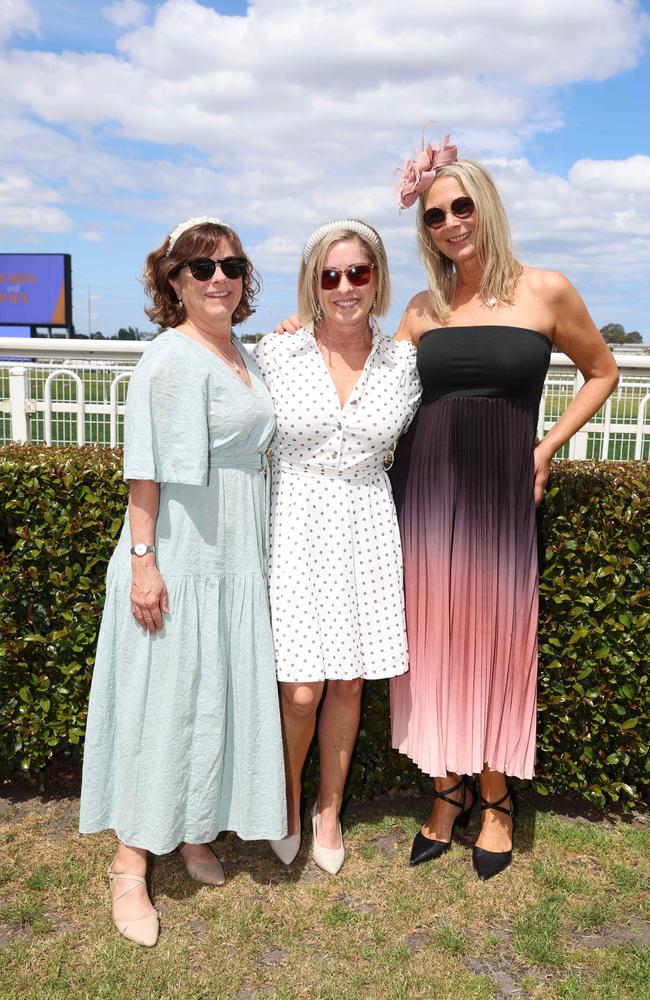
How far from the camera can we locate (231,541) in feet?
9.47

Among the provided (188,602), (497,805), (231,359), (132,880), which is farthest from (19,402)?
(497,805)

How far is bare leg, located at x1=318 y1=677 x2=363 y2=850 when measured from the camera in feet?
10.8

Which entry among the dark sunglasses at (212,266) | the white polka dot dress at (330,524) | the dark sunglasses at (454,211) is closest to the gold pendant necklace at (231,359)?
the white polka dot dress at (330,524)

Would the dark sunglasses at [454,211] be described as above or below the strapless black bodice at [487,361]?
above

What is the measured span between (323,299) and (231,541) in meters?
0.97

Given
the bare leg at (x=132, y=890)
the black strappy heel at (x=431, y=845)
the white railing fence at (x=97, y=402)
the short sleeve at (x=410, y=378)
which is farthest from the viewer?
the white railing fence at (x=97, y=402)

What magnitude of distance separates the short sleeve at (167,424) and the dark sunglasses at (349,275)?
63cm

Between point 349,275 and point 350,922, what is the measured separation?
2390 millimetres

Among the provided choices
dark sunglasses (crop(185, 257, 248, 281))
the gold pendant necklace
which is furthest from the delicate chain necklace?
dark sunglasses (crop(185, 257, 248, 281))

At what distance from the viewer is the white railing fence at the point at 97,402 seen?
6730mm

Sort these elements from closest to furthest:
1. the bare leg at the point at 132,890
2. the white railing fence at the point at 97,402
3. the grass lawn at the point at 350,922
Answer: the grass lawn at the point at 350,922, the bare leg at the point at 132,890, the white railing fence at the point at 97,402

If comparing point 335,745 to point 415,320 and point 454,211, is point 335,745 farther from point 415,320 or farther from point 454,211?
point 454,211

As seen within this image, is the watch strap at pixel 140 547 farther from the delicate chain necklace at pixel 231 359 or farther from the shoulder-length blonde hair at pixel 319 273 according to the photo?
the shoulder-length blonde hair at pixel 319 273

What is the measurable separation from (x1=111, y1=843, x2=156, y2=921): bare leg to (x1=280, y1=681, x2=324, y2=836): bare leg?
2.01 ft
